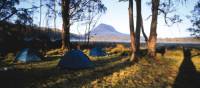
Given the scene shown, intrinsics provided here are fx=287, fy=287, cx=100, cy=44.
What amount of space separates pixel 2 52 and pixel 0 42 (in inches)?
49.3

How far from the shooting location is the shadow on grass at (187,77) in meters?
16.6

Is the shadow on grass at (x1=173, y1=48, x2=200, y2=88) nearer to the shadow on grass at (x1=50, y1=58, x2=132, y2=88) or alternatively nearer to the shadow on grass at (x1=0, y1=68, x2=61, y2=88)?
the shadow on grass at (x1=50, y1=58, x2=132, y2=88)

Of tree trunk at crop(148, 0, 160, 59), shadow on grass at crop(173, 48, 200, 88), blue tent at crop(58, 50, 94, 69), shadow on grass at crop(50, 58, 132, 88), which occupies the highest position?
tree trunk at crop(148, 0, 160, 59)

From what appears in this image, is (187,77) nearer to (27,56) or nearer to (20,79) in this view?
(20,79)

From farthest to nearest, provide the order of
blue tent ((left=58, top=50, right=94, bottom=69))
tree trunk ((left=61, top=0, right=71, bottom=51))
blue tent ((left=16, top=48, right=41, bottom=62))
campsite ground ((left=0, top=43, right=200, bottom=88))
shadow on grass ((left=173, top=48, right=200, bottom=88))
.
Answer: tree trunk ((left=61, top=0, right=71, bottom=51)), blue tent ((left=16, top=48, right=41, bottom=62)), blue tent ((left=58, top=50, right=94, bottom=69)), shadow on grass ((left=173, top=48, right=200, bottom=88)), campsite ground ((left=0, top=43, right=200, bottom=88))

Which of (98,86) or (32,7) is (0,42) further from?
(98,86)

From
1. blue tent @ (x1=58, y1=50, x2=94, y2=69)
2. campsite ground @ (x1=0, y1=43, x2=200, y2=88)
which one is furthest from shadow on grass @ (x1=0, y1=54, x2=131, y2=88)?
blue tent @ (x1=58, y1=50, x2=94, y2=69)

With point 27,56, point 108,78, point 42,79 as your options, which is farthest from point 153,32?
point 42,79

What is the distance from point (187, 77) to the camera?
1902 centimetres

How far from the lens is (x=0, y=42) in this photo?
34.2m

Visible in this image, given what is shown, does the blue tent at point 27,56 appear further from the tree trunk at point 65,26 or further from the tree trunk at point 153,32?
the tree trunk at point 153,32

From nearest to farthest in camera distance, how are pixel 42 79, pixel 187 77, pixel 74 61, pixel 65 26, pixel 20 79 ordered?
1. pixel 20 79
2. pixel 42 79
3. pixel 187 77
4. pixel 74 61
5. pixel 65 26

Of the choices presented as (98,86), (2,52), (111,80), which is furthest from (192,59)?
(2,52)

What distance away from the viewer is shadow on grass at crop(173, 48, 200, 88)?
1658 cm
